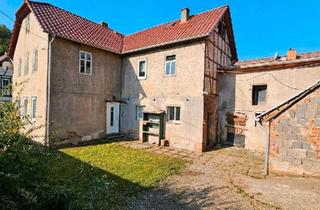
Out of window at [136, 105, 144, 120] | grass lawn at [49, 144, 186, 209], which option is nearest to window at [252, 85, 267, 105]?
grass lawn at [49, 144, 186, 209]

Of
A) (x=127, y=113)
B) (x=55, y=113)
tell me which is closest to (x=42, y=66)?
(x=55, y=113)

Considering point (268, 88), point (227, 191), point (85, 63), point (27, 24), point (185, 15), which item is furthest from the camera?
point (185, 15)

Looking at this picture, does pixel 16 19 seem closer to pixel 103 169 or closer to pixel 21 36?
Answer: pixel 21 36

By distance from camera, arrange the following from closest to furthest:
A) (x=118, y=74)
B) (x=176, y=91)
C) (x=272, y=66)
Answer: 1. (x=272, y=66)
2. (x=176, y=91)
3. (x=118, y=74)

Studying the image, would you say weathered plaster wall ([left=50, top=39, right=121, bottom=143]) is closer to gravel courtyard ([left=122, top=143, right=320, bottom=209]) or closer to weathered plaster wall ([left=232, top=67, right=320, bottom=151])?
gravel courtyard ([left=122, top=143, right=320, bottom=209])

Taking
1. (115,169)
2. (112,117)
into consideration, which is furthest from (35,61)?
(115,169)

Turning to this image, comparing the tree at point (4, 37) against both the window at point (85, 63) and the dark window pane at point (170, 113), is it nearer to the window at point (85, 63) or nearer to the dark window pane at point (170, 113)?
the window at point (85, 63)

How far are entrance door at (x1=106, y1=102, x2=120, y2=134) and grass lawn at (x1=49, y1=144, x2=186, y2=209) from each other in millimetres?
2898

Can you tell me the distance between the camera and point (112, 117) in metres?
15.5

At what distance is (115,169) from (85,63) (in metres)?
8.10

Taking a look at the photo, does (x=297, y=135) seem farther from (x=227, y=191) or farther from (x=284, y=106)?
(x=227, y=191)

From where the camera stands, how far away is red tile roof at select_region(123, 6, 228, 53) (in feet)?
41.5

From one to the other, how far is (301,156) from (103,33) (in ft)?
49.7

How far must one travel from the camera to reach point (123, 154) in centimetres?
1084
